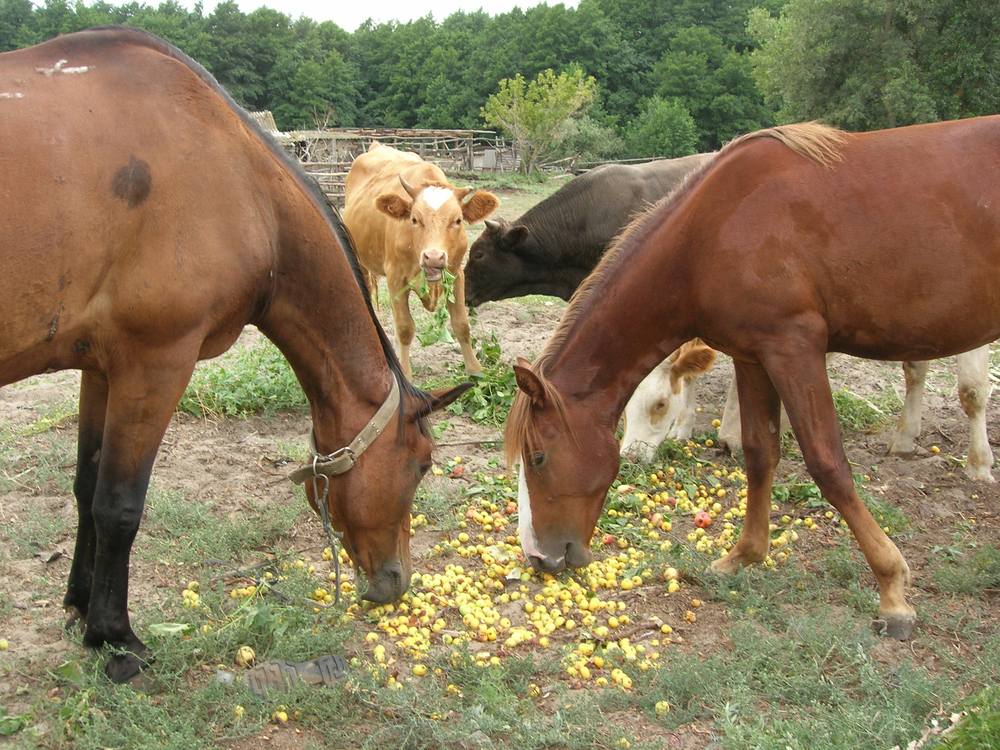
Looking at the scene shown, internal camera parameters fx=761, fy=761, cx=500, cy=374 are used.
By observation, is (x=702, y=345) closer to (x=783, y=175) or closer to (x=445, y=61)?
(x=783, y=175)

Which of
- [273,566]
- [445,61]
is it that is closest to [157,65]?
[273,566]

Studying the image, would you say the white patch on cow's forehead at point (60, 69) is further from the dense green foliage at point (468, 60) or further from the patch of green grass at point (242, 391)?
the dense green foliage at point (468, 60)

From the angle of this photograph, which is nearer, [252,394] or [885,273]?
[885,273]

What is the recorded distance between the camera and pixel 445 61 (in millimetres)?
60406

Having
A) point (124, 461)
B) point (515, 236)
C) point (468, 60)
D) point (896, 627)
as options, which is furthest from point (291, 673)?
point (468, 60)

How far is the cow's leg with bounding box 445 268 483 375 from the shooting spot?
23.1ft

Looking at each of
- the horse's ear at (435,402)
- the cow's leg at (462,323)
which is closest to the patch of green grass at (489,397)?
the cow's leg at (462,323)

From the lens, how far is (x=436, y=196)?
6.84 m

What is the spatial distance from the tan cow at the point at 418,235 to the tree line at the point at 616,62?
2044 centimetres

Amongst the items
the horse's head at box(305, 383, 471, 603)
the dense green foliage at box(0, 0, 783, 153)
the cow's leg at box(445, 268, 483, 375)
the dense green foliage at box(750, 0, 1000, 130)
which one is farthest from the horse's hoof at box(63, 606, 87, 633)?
the dense green foliage at box(0, 0, 783, 153)

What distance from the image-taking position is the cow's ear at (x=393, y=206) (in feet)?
22.4

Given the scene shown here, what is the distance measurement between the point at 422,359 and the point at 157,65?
5.21 m

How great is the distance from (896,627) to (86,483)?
3.38 meters

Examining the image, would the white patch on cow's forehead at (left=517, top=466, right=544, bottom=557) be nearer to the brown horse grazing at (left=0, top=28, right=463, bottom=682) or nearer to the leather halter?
the brown horse grazing at (left=0, top=28, right=463, bottom=682)
